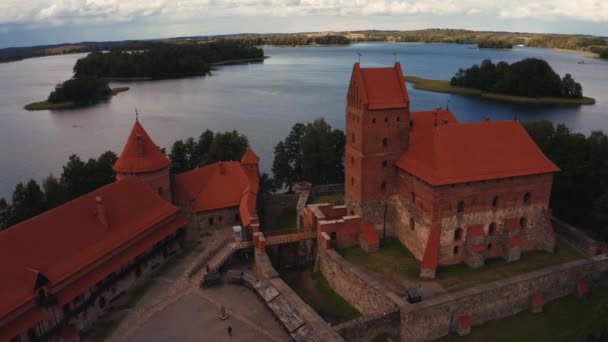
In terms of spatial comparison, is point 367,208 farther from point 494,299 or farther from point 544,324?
point 544,324

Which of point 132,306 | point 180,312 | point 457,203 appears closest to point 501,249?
point 457,203

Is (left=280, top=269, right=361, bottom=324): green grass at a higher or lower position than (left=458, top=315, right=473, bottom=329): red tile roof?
lower

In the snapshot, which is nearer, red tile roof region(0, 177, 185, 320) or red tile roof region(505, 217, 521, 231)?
red tile roof region(0, 177, 185, 320)

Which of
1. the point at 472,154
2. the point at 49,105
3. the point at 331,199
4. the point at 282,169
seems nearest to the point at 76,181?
the point at 282,169

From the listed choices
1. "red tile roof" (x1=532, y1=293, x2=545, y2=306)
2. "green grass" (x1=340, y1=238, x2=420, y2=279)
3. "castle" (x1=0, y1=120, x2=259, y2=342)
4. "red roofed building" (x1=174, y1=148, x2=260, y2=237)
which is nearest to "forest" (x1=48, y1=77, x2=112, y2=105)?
"red roofed building" (x1=174, y1=148, x2=260, y2=237)

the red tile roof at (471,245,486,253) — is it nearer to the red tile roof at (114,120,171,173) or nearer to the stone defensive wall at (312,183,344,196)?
the stone defensive wall at (312,183,344,196)

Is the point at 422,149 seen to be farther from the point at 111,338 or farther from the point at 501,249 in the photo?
the point at 111,338

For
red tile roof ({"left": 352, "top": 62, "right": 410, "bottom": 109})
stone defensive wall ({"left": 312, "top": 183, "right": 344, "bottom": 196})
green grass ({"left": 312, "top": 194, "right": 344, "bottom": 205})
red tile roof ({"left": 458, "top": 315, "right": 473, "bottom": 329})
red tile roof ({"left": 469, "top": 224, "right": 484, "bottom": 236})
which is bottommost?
red tile roof ({"left": 458, "top": 315, "right": 473, "bottom": 329})
